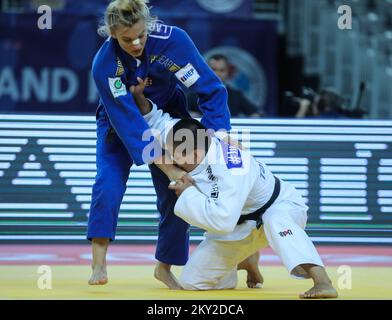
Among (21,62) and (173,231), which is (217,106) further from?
(21,62)

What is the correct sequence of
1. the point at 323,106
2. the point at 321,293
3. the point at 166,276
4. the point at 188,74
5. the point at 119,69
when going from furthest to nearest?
the point at 323,106
the point at 166,276
the point at 188,74
the point at 119,69
the point at 321,293

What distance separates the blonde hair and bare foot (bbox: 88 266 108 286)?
127cm

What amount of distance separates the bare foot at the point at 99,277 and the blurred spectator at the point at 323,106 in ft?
15.4

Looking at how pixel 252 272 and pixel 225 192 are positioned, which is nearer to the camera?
pixel 225 192

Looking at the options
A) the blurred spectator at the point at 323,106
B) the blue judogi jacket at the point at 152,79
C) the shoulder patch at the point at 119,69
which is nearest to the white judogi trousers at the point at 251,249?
the blue judogi jacket at the point at 152,79

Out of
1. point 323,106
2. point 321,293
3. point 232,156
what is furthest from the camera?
point 323,106

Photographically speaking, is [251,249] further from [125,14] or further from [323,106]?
[323,106]

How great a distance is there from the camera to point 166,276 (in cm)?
552

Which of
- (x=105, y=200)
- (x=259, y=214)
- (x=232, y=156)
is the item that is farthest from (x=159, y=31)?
(x=259, y=214)

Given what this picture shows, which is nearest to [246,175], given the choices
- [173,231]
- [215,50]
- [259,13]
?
[173,231]

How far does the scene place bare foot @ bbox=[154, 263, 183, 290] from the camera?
17.9ft

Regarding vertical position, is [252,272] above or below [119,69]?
below

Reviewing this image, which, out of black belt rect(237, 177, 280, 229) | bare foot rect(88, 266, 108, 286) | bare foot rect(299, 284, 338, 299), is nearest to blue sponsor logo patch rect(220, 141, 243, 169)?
black belt rect(237, 177, 280, 229)

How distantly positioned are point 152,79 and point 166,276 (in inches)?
43.4
